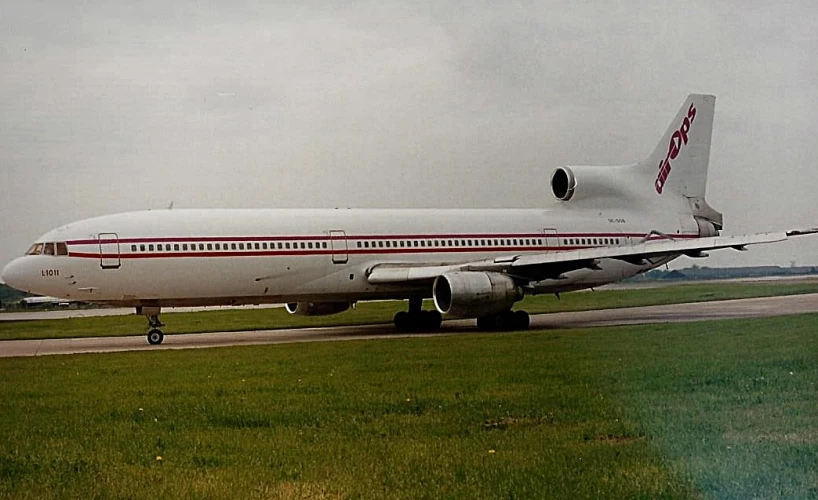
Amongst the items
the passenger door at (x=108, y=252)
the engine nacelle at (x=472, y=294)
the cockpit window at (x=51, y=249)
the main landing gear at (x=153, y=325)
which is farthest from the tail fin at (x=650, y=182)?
the cockpit window at (x=51, y=249)

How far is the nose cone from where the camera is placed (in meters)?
26.5

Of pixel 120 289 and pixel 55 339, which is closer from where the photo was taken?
pixel 120 289

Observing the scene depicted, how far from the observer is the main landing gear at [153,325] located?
26781 mm

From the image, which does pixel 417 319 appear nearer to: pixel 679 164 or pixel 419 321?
pixel 419 321

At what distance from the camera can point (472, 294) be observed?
2784cm

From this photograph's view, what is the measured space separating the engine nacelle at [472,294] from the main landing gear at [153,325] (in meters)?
7.49

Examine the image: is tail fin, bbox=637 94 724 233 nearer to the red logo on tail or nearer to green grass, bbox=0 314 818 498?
the red logo on tail

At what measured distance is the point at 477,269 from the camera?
30375mm

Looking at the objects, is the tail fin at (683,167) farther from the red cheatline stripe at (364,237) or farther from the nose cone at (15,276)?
the nose cone at (15,276)

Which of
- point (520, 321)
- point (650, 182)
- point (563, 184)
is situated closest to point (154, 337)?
point (520, 321)

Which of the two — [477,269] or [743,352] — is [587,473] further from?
[477,269]

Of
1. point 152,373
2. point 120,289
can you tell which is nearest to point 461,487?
point 152,373

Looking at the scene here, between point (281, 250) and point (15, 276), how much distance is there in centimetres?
702

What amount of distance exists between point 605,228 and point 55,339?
59.7 ft
